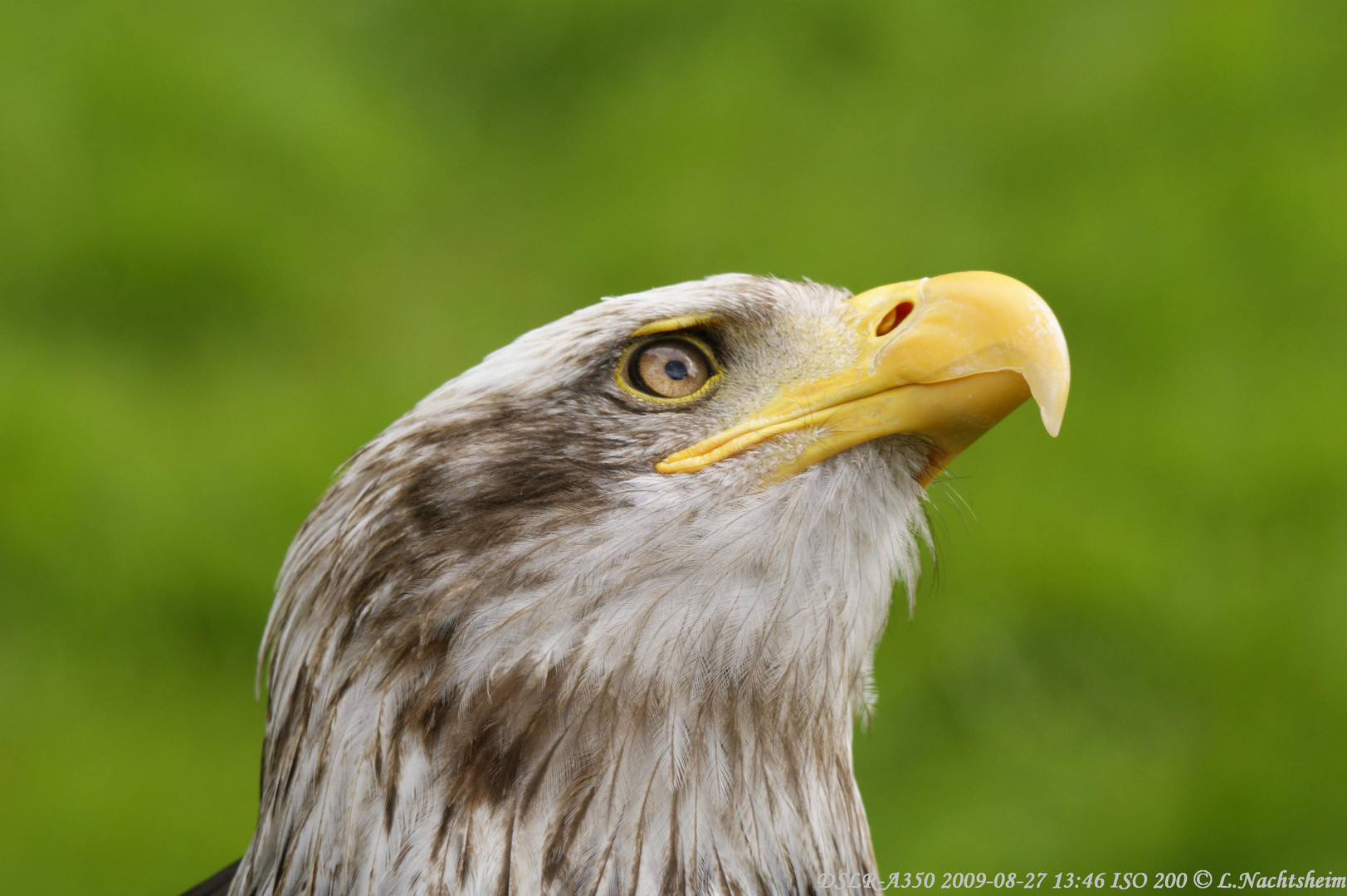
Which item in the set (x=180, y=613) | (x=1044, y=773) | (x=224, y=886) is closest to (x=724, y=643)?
(x=224, y=886)

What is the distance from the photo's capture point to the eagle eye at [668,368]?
5.64 feet

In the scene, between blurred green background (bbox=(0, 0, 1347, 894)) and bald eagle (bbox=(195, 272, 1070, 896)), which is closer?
bald eagle (bbox=(195, 272, 1070, 896))

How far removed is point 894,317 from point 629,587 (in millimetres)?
477

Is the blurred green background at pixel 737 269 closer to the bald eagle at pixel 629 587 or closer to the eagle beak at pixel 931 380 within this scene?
the bald eagle at pixel 629 587

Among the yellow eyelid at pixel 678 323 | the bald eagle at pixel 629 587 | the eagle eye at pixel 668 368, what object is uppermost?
the yellow eyelid at pixel 678 323

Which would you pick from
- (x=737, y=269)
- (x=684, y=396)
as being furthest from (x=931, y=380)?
(x=737, y=269)

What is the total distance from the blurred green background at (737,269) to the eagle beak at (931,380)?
5.57 feet

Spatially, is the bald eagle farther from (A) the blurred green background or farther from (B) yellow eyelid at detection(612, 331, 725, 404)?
(A) the blurred green background

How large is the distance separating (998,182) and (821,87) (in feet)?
2.33

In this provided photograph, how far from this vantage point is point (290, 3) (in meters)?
4.65

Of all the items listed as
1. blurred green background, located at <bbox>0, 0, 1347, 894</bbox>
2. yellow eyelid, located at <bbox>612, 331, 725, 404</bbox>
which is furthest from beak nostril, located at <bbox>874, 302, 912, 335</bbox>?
blurred green background, located at <bbox>0, 0, 1347, 894</bbox>

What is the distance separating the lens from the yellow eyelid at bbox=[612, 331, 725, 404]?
170 cm

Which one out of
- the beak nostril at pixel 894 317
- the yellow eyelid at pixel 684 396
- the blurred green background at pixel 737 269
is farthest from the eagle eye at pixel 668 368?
the blurred green background at pixel 737 269

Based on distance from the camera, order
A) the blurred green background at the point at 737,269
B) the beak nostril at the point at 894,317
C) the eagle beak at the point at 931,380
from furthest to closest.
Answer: the blurred green background at the point at 737,269
the beak nostril at the point at 894,317
the eagle beak at the point at 931,380
